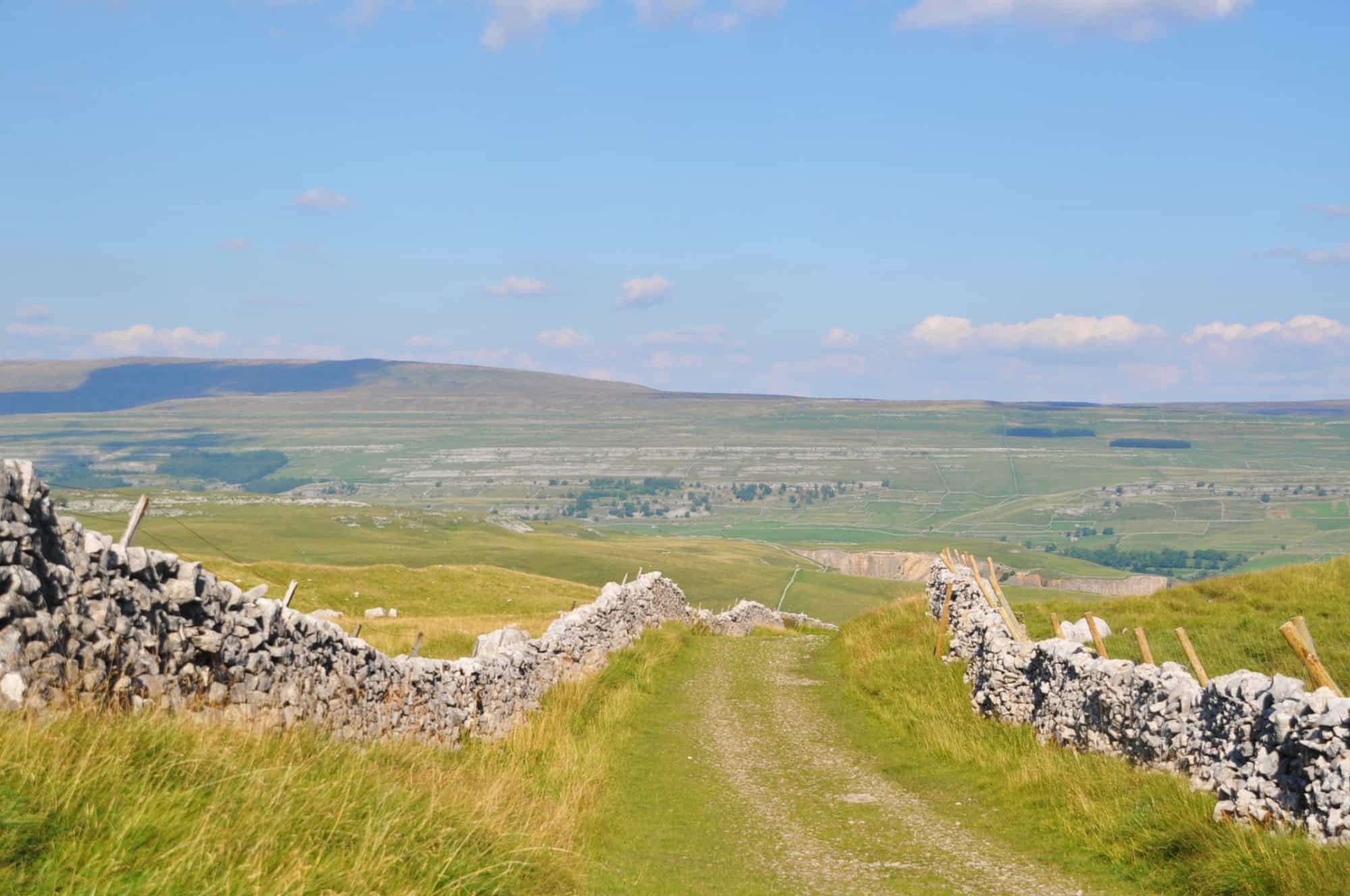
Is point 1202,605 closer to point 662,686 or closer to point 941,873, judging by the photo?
point 662,686

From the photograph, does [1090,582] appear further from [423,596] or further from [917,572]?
[423,596]

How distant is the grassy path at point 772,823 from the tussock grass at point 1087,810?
0.41 metres

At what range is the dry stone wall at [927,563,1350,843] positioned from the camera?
9008 millimetres

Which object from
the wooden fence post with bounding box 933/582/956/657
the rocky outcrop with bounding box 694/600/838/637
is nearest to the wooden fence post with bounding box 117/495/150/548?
the wooden fence post with bounding box 933/582/956/657

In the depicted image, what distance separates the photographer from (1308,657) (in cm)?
1017

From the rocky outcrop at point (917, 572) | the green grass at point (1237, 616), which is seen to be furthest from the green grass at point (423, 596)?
the rocky outcrop at point (917, 572)

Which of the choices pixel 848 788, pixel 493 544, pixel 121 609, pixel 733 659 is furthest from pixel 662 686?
pixel 493 544

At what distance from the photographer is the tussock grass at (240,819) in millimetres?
5973

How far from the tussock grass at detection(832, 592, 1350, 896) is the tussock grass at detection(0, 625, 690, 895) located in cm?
438

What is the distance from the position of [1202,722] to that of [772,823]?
4235 millimetres

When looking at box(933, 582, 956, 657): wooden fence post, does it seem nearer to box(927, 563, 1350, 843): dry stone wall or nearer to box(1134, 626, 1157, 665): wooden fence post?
box(927, 563, 1350, 843): dry stone wall

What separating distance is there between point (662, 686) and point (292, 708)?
12.7m

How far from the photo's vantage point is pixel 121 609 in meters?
9.22

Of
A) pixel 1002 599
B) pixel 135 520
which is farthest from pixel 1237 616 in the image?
pixel 135 520
